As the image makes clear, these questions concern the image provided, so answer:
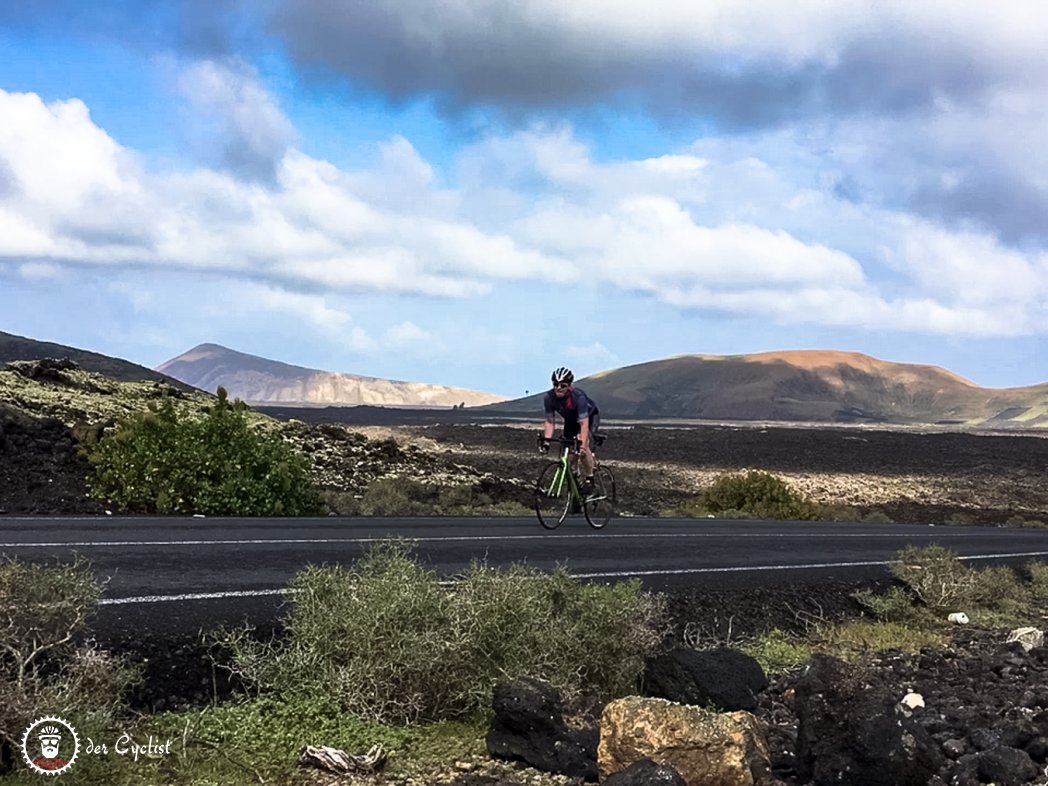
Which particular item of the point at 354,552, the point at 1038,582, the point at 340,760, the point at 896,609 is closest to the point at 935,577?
the point at 896,609

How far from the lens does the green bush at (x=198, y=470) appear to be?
1784 cm

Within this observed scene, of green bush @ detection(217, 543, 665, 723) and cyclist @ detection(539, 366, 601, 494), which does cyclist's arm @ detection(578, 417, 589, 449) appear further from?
green bush @ detection(217, 543, 665, 723)

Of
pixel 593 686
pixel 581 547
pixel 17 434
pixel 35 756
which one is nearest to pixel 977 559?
pixel 581 547

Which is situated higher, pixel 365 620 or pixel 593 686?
pixel 365 620

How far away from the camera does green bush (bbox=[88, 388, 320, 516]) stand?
17844mm

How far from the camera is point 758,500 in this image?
2761cm

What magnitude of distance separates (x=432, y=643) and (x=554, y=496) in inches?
375

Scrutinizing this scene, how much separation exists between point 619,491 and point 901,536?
53.2 feet

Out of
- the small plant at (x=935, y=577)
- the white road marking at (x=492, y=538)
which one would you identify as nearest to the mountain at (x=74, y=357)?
the white road marking at (x=492, y=538)

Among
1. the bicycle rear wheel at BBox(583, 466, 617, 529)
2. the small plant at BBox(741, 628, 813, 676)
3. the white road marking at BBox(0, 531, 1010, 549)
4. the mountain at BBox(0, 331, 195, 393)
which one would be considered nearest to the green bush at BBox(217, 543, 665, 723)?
the white road marking at BBox(0, 531, 1010, 549)

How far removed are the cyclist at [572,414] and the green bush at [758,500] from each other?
1188 centimetres

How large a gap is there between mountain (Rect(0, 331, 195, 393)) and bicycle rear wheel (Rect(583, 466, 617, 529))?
99573mm

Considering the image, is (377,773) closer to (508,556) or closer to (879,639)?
(879,639)

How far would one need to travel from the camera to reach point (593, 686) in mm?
6324
